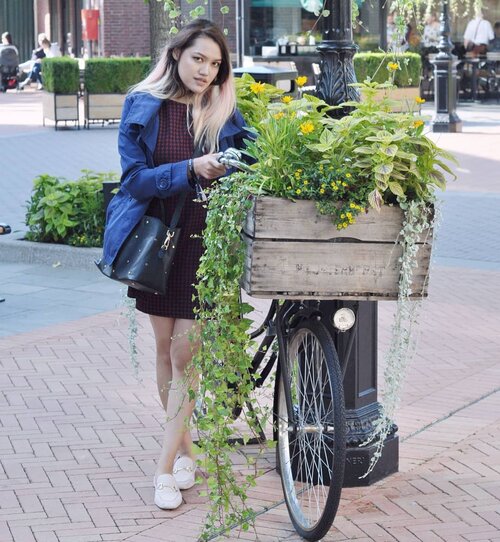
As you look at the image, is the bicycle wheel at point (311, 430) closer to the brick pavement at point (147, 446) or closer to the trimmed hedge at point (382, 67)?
the brick pavement at point (147, 446)

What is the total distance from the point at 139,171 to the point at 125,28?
26.7m

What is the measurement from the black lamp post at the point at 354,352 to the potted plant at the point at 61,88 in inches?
594

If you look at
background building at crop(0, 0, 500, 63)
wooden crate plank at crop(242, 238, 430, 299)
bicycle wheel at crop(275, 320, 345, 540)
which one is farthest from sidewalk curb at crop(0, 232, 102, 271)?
background building at crop(0, 0, 500, 63)

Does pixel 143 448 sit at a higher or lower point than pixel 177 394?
lower

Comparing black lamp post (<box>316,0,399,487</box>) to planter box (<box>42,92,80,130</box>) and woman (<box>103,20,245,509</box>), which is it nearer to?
woman (<box>103,20,245,509</box>)

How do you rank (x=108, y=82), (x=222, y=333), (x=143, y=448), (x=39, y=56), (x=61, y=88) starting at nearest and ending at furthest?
(x=222, y=333)
(x=143, y=448)
(x=61, y=88)
(x=108, y=82)
(x=39, y=56)

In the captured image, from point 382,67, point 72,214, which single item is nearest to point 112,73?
point 382,67

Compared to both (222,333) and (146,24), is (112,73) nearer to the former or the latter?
(146,24)

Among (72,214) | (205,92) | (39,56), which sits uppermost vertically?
(39,56)

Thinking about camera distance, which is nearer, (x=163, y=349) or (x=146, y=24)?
(x=163, y=349)

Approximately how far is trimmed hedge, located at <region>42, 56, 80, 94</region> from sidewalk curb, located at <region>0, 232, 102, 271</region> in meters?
9.86

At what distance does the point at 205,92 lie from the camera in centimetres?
461

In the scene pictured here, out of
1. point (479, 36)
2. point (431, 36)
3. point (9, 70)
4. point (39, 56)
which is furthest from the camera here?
point (39, 56)

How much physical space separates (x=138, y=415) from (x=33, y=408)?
0.55 m
